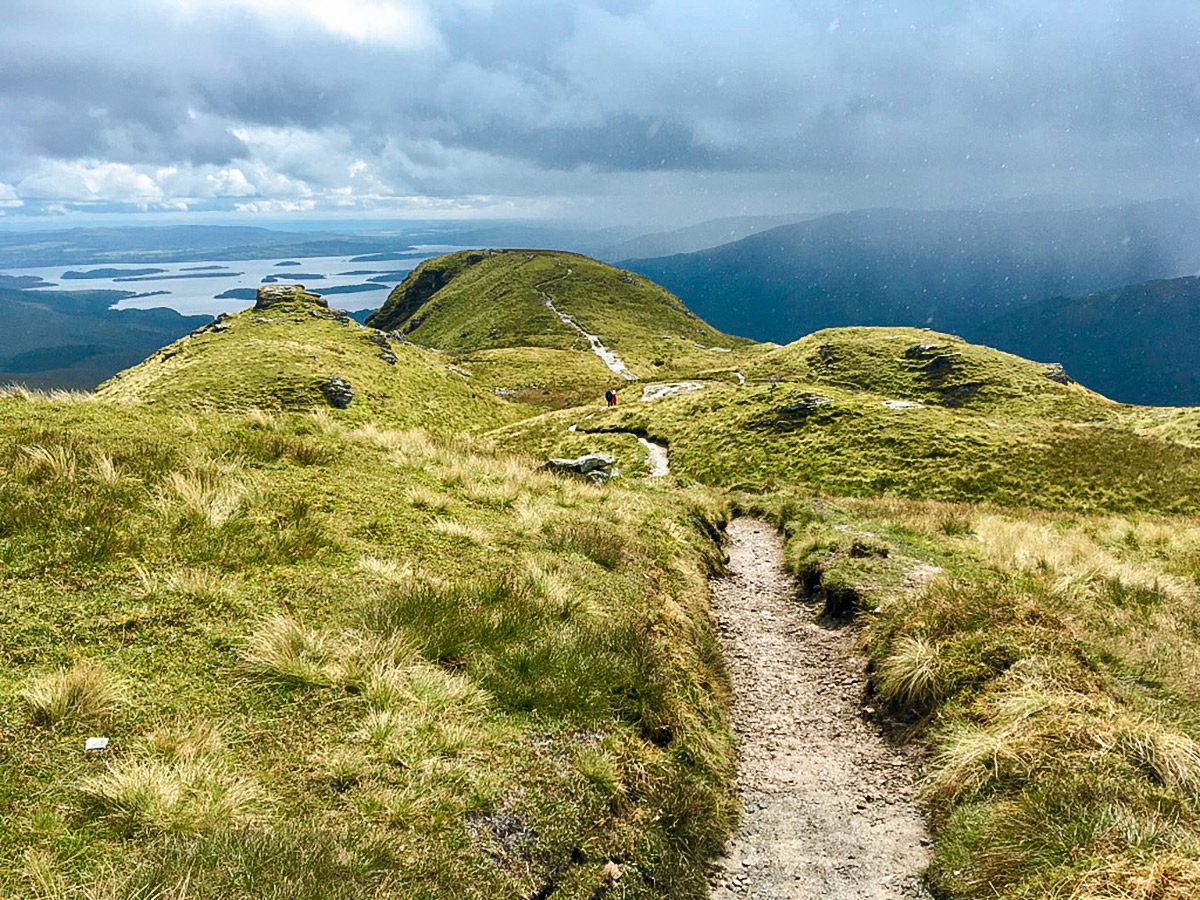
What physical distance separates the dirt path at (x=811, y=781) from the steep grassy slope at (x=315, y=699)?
600 millimetres

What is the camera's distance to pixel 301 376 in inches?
2105

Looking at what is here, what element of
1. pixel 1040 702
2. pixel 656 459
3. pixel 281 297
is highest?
pixel 281 297

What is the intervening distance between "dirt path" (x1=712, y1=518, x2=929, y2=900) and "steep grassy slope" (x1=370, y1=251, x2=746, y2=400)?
76.4m

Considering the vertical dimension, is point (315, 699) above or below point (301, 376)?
below

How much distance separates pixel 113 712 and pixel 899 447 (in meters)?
44.0

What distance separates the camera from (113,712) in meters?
5.05

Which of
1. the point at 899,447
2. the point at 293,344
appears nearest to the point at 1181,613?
the point at 899,447

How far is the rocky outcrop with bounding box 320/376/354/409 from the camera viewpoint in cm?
5110

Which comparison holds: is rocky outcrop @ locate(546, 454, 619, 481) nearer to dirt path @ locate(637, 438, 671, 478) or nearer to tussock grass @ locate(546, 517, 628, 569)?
dirt path @ locate(637, 438, 671, 478)

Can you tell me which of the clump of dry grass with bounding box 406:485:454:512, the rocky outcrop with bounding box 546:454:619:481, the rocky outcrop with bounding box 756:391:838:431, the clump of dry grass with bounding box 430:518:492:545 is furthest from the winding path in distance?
the clump of dry grass with bounding box 430:518:492:545

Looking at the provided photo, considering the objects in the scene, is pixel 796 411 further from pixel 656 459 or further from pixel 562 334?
pixel 562 334

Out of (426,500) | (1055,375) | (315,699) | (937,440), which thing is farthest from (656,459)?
(1055,375)

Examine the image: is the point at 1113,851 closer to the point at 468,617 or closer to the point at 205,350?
the point at 468,617

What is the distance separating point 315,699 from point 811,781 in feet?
22.0
